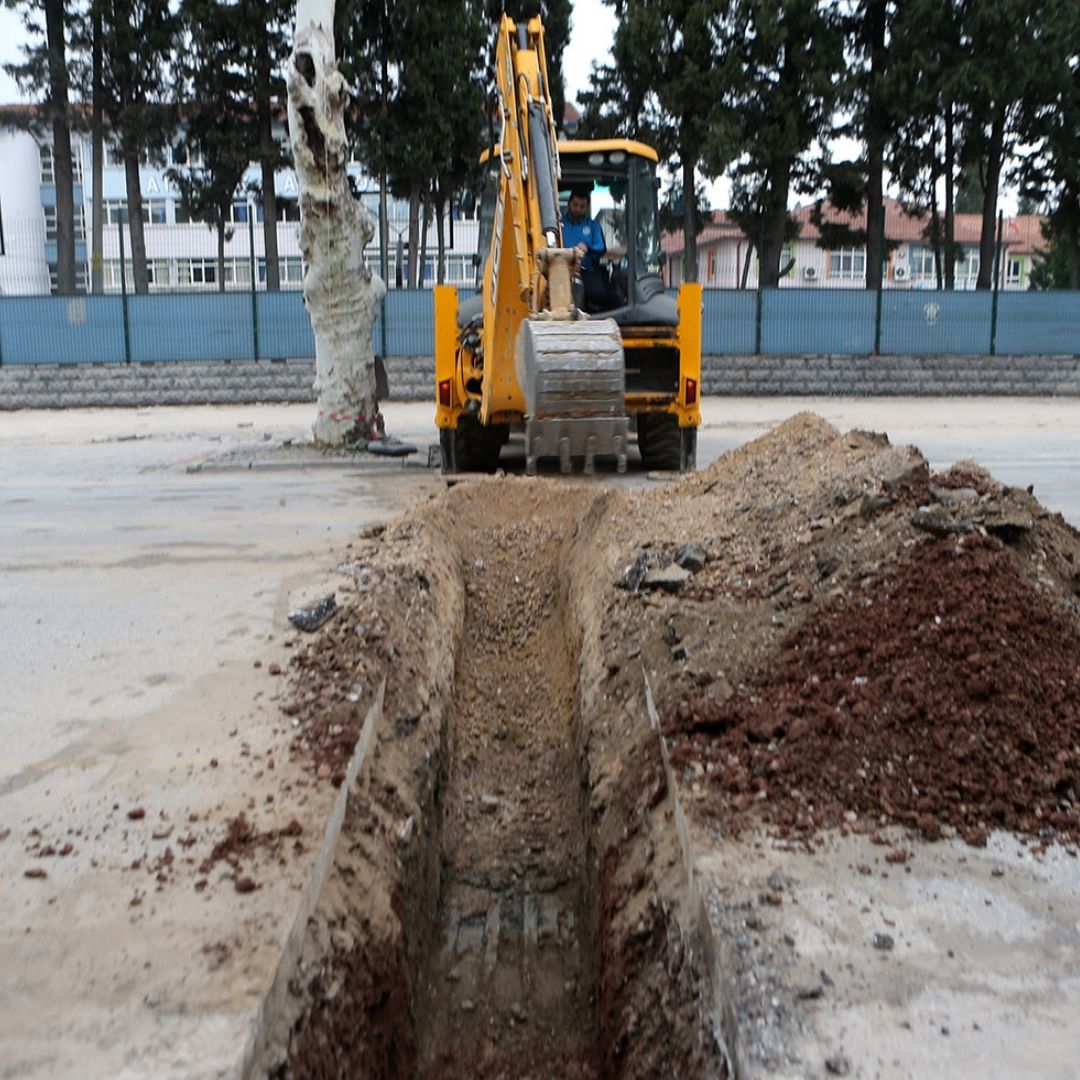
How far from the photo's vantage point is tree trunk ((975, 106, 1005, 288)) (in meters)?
28.0

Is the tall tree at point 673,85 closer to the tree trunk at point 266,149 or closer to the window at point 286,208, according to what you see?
Answer: the tree trunk at point 266,149

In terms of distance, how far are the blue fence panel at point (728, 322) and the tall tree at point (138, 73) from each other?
14935 millimetres

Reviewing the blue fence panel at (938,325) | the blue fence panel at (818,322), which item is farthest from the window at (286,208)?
the blue fence panel at (938,325)

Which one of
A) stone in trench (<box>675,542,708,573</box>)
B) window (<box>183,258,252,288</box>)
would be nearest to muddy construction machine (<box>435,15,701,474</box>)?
stone in trench (<box>675,542,708,573</box>)

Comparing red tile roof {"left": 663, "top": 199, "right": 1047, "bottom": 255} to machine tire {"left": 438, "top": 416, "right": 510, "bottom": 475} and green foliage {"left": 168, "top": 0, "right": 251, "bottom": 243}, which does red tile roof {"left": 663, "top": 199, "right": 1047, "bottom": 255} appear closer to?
green foliage {"left": 168, "top": 0, "right": 251, "bottom": 243}

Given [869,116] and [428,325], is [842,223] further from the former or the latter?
[428,325]

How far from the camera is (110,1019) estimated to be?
8.00 feet

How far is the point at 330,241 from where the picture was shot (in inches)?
482

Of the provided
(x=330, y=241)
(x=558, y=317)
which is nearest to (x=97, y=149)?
(x=330, y=241)

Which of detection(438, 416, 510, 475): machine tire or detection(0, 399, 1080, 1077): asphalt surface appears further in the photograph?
detection(438, 416, 510, 475): machine tire

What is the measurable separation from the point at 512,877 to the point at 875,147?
1071 inches

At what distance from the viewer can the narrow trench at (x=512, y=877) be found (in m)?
3.32

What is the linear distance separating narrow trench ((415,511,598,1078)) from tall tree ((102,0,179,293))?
25954 mm

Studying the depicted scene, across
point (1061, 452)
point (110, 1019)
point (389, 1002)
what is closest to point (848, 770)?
point (389, 1002)
